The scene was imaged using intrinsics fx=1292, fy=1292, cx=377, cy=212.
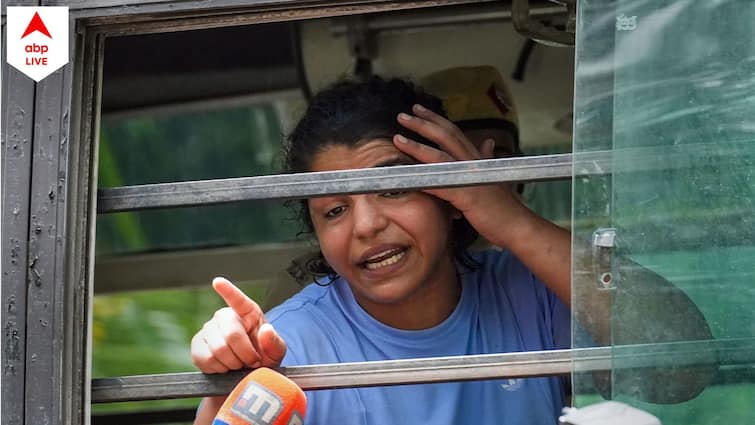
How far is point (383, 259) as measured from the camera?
7.62 ft

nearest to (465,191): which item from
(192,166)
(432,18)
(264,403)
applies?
(264,403)

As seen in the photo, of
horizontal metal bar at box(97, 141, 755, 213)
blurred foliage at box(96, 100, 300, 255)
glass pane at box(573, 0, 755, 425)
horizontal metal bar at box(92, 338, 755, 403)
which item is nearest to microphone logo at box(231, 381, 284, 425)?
horizontal metal bar at box(92, 338, 755, 403)

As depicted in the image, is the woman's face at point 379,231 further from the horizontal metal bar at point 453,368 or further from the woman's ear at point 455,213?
the horizontal metal bar at point 453,368

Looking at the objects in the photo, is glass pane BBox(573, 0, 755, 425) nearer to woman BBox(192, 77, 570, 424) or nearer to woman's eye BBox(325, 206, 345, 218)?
woman BBox(192, 77, 570, 424)

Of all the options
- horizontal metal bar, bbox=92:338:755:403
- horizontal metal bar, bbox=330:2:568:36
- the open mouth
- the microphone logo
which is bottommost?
the microphone logo

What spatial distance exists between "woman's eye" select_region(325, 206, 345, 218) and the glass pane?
65cm

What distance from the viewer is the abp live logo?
1946 millimetres

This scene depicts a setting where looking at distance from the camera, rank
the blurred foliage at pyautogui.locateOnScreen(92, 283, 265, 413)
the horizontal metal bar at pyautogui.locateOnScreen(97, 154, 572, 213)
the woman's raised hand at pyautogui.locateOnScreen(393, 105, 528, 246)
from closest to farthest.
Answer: the horizontal metal bar at pyautogui.locateOnScreen(97, 154, 572, 213) < the woman's raised hand at pyautogui.locateOnScreen(393, 105, 528, 246) < the blurred foliage at pyautogui.locateOnScreen(92, 283, 265, 413)

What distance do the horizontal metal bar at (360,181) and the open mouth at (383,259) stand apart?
0.43 meters

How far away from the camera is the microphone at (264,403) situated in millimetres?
1734

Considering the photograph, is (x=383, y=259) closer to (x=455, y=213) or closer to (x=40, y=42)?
(x=455, y=213)

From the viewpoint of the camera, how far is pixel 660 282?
5.80 feet

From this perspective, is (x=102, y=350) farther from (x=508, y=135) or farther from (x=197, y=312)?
(x=508, y=135)

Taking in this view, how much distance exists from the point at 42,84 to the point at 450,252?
3.04 feet
